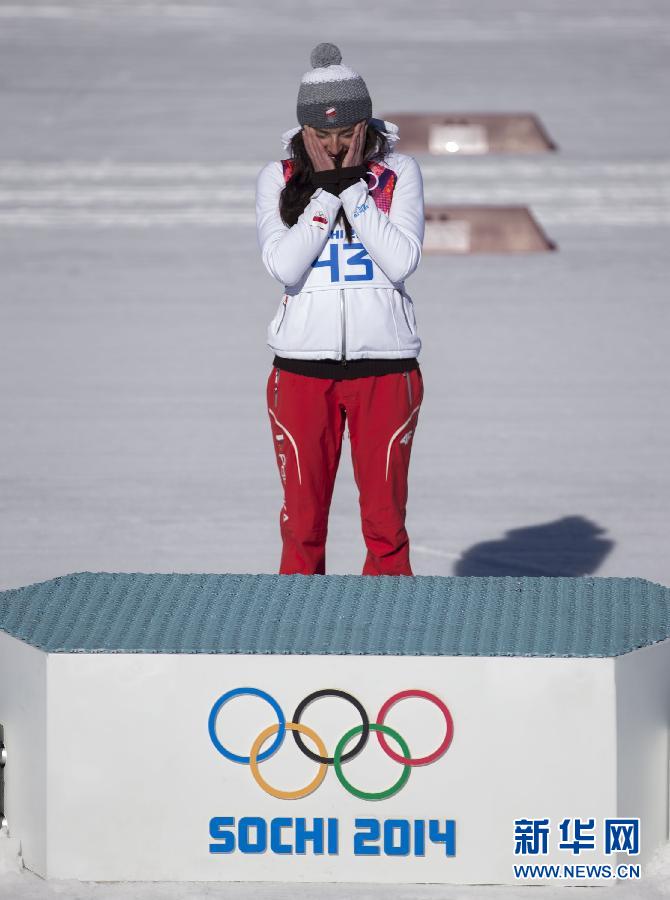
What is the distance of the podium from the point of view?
155 inches

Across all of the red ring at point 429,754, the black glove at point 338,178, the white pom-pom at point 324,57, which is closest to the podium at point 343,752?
the red ring at point 429,754

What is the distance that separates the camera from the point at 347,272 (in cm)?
482

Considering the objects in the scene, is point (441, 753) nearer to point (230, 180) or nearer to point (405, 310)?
point (405, 310)

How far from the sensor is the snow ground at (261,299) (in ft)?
24.0

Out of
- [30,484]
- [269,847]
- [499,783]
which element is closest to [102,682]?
[269,847]

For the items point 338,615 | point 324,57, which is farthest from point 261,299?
point 338,615

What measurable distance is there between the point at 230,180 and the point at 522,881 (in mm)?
10858

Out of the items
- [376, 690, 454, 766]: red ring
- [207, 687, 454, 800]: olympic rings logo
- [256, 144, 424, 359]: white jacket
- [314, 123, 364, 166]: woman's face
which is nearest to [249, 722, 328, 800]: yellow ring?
[207, 687, 454, 800]: olympic rings logo

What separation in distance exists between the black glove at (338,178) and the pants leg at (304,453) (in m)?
0.50

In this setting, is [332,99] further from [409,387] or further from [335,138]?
[409,387]

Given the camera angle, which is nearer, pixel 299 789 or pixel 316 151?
pixel 299 789

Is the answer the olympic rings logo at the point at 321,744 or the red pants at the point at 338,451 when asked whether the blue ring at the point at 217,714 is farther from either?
the red pants at the point at 338,451

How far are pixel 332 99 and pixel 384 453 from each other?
93cm

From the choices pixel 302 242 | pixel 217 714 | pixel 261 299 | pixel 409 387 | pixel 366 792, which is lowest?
pixel 261 299
